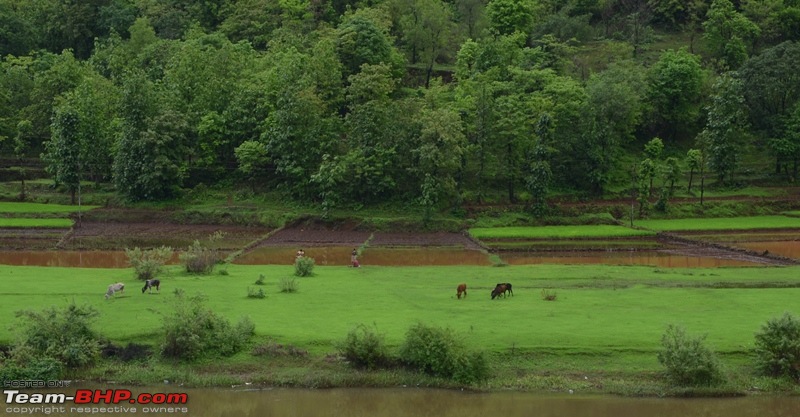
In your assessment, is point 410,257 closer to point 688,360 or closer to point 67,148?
point 688,360

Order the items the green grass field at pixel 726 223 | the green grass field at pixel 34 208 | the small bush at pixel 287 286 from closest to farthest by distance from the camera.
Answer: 1. the small bush at pixel 287 286
2. the green grass field at pixel 726 223
3. the green grass field at pixel 34 208

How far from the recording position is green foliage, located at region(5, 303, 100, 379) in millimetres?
34094

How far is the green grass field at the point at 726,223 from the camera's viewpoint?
7312 centimetres

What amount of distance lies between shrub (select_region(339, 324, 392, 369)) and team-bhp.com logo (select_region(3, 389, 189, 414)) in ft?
19.8

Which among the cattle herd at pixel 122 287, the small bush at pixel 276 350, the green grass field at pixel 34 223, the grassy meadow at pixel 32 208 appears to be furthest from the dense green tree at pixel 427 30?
the small bush at pixel 276 350

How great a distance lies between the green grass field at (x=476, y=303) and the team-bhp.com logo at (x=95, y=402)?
4.44m

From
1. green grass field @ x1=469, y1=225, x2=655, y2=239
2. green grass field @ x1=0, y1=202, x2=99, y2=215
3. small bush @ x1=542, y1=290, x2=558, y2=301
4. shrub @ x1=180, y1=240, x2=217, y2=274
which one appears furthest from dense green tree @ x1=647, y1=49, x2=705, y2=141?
shrub @ x1=180, y1=240, x2=217, y2=274

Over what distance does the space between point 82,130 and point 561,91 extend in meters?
42.5

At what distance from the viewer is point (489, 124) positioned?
8075 cm

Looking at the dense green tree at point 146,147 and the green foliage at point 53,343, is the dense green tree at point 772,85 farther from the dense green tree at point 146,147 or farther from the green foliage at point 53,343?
the green foliage at point 53,343

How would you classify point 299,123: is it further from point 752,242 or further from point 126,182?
point 752,242

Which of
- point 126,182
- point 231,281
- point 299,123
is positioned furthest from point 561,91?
point 231,281

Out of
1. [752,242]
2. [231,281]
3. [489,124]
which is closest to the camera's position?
[231,281]

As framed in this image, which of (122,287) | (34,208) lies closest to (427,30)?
(34,208)
